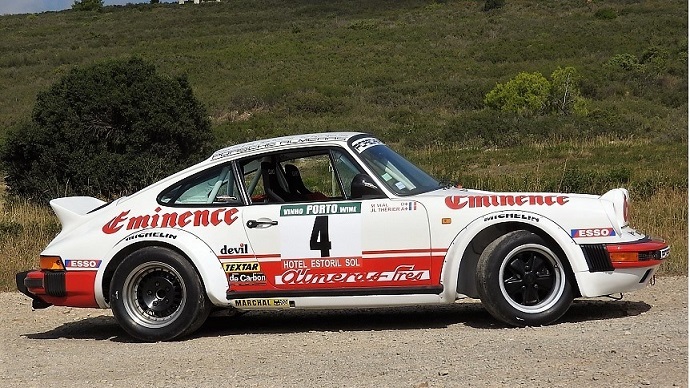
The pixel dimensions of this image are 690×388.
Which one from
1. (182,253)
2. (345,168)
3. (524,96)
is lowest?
(182,253)

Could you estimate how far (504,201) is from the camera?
7.37m

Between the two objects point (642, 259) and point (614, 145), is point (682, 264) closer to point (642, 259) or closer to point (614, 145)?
point (642, 259)

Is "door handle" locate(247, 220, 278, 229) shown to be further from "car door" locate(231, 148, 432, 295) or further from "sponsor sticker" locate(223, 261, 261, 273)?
"sponsor sticker" locate(223, 261, 261, 273)

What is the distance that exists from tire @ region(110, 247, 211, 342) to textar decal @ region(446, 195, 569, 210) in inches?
82.9

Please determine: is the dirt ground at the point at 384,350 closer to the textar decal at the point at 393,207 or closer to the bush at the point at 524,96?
the textar decal at the point at 393,207

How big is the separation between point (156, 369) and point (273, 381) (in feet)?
3.41

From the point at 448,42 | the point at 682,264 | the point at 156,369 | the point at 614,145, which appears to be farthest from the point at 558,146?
the point at 448,42

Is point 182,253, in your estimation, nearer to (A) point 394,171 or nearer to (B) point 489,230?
(A) point 394,171

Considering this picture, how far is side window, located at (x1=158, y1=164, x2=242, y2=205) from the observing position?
797 centimetres

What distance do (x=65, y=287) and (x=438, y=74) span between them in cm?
4710

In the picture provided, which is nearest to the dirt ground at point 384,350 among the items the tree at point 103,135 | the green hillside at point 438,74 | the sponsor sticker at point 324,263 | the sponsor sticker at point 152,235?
the sponsor sticker at point 324,263

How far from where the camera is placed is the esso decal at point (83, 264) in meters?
7.88

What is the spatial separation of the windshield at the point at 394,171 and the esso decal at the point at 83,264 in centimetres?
229

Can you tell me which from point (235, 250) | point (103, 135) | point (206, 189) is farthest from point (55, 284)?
point (103, 135)
